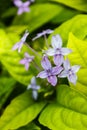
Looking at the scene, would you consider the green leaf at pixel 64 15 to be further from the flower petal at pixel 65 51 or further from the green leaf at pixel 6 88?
the flower petal at pixel 65 51

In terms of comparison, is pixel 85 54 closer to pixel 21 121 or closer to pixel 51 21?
pixel 21 121

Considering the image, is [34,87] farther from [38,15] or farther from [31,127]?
[38,15]

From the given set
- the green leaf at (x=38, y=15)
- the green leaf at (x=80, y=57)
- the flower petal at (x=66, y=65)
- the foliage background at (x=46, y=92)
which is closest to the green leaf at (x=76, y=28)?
the foliage background at (x=46, y=92)

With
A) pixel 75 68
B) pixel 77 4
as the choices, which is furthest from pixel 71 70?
pixel 77 4

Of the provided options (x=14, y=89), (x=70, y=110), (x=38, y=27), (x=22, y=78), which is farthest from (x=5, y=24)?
(x=70, y=110)

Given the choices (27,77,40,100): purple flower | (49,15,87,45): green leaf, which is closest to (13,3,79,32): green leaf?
(49,15,87,45): green leaf

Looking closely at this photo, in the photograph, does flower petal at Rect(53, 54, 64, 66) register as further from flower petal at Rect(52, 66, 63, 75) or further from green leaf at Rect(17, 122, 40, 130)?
green leaf at Rect(17, 122, 40, 130)
